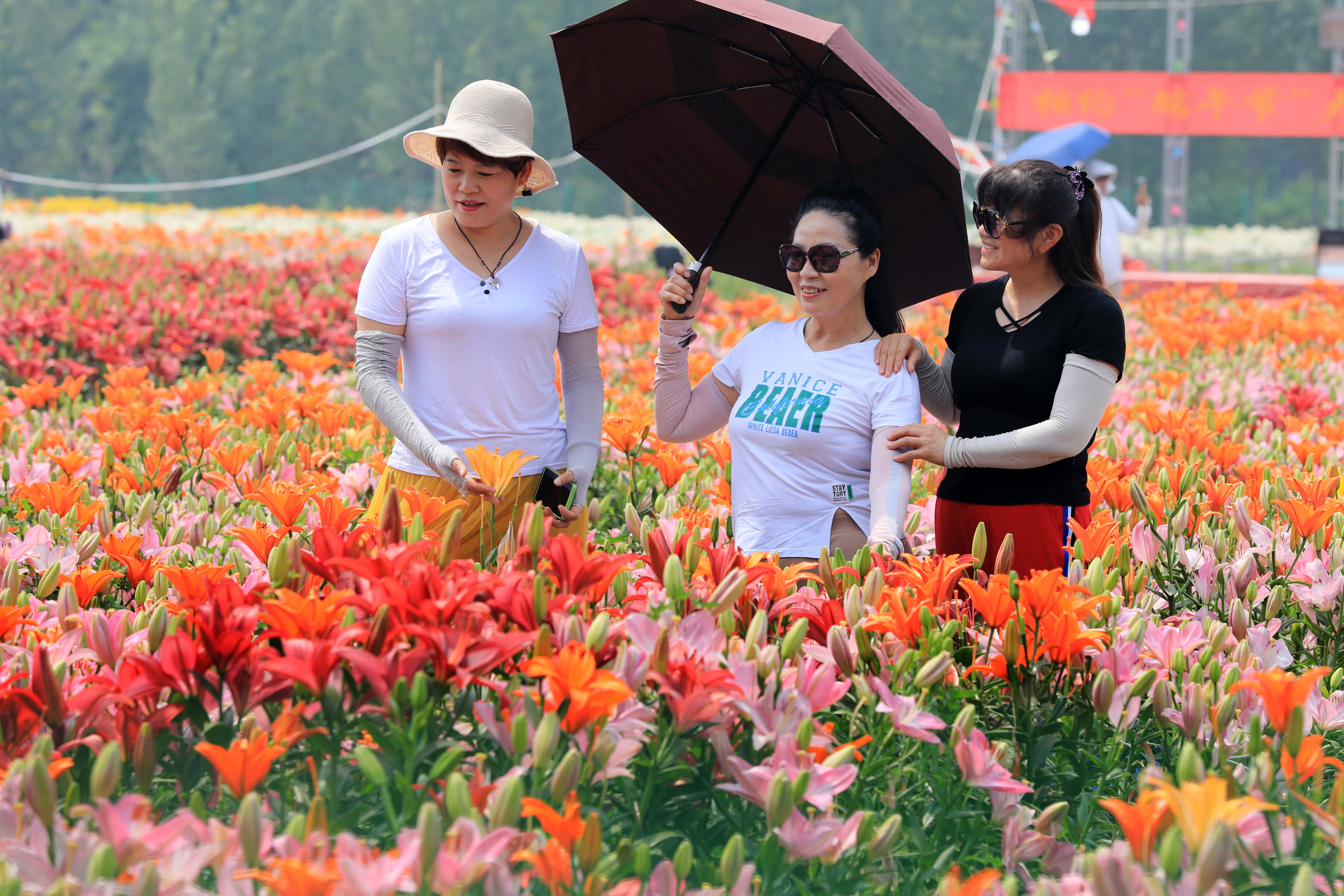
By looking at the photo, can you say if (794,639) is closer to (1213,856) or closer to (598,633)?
(598,633)

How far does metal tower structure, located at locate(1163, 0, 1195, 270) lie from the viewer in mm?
18812

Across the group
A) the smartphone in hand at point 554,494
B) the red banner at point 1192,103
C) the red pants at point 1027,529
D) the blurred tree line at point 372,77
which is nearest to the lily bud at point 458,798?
the smartphone in hand at point 554,494

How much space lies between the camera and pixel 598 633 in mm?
1658

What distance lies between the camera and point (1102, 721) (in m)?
1.91

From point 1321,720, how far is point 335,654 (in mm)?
1632

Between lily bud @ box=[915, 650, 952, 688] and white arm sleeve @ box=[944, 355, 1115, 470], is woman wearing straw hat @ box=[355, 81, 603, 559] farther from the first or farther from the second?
lily bud @ box=[915, 650, 952, 688]

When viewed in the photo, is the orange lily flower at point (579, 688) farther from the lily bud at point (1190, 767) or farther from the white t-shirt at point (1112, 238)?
Result: the white t-shirt at point (1112, 238)

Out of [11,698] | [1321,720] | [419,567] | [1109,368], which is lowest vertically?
[1321,720]

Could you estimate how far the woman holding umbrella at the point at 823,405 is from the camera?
101 inches

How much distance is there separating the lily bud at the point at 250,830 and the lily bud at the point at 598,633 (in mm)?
480

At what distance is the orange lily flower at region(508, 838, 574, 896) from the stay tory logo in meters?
1.36

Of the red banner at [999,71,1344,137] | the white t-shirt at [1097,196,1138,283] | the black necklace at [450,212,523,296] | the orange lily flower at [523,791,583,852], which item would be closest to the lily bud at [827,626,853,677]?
the orange lily flower at [523,791,583,852]

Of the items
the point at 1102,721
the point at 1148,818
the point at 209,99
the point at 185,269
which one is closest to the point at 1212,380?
the point at 1102,721

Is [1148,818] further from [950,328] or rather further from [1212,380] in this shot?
[1212,380]
